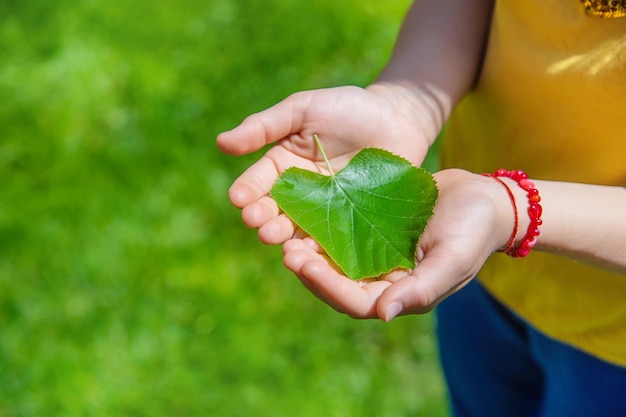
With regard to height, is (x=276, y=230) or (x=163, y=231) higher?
(x=276, y=230)

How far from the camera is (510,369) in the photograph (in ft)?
4.17

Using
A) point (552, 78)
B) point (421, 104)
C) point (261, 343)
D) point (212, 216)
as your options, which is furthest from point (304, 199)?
point (212, 216)

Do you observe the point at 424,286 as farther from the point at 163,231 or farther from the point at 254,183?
the point at 163,231

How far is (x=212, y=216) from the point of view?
80.7 inches

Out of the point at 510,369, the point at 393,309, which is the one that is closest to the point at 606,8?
the point at 393,309

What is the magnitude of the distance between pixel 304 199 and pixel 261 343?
0.88 metres

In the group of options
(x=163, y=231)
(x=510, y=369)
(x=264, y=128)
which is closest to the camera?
(x=264, y=128)

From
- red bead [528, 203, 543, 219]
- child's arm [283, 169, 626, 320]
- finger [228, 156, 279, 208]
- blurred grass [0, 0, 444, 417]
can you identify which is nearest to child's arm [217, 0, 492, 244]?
finger [228, 156, 279, 208]

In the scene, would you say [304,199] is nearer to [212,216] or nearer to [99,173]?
[212,216]

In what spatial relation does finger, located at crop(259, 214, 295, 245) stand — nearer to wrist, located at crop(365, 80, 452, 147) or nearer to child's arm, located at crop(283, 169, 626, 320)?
child's arm, located at crop(283, 169, 626, 320)

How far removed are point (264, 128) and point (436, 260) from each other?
32cm

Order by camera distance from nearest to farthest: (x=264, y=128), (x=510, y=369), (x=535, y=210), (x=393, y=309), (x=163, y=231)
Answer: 1. (x=393, y=309)
2. (x=535, y=210)
3. (x=264, y=128)
4. (x=510, y=369)
5. (x=163, y=231)

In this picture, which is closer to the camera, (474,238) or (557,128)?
(474,238)

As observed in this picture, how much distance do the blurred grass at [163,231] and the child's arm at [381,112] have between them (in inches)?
32.7
